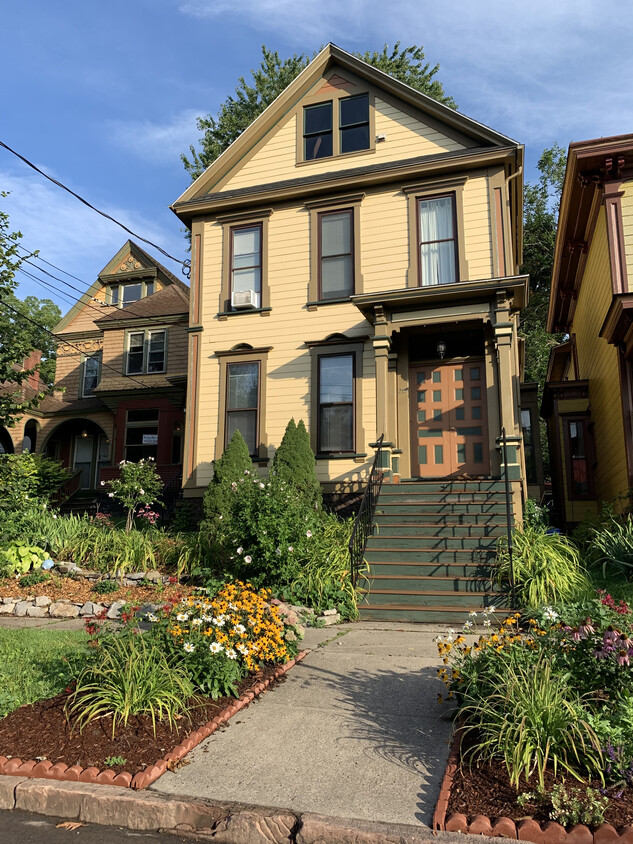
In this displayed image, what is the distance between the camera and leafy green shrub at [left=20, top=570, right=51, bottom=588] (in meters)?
9.92

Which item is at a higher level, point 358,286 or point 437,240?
point 437,240

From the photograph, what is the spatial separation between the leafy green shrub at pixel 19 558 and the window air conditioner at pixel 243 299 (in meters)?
6.31

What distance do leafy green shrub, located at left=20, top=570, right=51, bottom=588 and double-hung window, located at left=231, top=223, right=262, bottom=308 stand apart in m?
6.95

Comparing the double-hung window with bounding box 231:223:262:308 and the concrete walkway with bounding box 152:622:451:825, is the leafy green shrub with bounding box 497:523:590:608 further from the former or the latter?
the double-hung window with bounding box 231:223:262:308

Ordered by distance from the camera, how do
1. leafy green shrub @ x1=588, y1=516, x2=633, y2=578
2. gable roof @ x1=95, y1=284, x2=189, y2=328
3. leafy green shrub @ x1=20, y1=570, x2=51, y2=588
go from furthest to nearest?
gable roof @ x1=95, y1=284, x2=189, y2=328 < leafy green shrub @ x1=20, y1=570, x2=51, y2=588 < leafy green shrub @ x1=588, y1=516, x2=633, y2=578

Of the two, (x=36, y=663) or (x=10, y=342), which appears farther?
(x=10, y=342)

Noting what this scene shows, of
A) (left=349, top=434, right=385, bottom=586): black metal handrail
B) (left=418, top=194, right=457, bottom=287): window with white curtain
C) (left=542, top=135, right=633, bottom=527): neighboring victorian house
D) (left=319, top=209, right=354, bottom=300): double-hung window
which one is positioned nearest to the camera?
(left=349, top=434, right=385, bottom=586): black metal handrail

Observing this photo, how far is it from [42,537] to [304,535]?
490 cm

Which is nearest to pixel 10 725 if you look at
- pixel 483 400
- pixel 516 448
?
pixel 516 448

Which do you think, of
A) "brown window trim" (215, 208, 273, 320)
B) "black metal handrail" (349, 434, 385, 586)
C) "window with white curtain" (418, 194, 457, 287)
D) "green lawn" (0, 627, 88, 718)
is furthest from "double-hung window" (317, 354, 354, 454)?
"green lawn" (0, 627, 88, 718)

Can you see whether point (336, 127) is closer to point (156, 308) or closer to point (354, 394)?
point (354, 394)

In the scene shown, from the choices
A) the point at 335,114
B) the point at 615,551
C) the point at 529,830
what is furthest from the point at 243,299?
the point at 529,830

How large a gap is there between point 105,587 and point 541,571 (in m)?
6.16

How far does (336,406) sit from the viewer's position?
13.0 m
